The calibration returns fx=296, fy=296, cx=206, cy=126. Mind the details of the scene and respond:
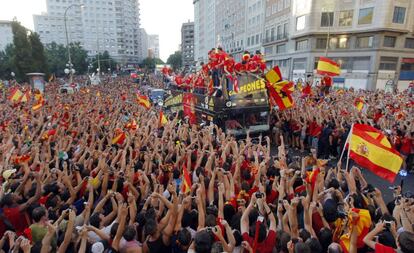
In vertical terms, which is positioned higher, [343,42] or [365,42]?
[343,42]

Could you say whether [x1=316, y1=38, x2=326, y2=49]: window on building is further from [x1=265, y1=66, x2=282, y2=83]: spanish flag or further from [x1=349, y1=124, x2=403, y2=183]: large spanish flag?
[x1=349, y1=124, x2=403, y2=183]: large spanish flag

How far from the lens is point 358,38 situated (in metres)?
36.4

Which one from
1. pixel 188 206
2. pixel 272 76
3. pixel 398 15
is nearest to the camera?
pixel 188 206

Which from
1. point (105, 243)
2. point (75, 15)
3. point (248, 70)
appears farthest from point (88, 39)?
point (105, 243)

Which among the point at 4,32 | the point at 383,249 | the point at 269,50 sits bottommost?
the point at 383,249

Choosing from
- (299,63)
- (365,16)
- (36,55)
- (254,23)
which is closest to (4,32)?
(36,55)

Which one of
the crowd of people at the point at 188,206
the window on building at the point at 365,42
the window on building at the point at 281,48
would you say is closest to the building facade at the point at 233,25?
the window on building at the point at 281,48

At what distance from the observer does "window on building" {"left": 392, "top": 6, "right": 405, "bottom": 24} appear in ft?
111

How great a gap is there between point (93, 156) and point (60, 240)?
298cm

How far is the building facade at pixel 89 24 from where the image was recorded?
108 metres

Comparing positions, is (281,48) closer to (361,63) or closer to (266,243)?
(361,63)

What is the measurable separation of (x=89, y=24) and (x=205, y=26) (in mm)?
44434

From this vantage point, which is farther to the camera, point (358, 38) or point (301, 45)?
point (301, 45)

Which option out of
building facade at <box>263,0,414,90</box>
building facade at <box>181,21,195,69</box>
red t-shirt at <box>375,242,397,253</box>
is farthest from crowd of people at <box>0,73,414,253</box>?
building facade at <box>181,21,195,69</box>
